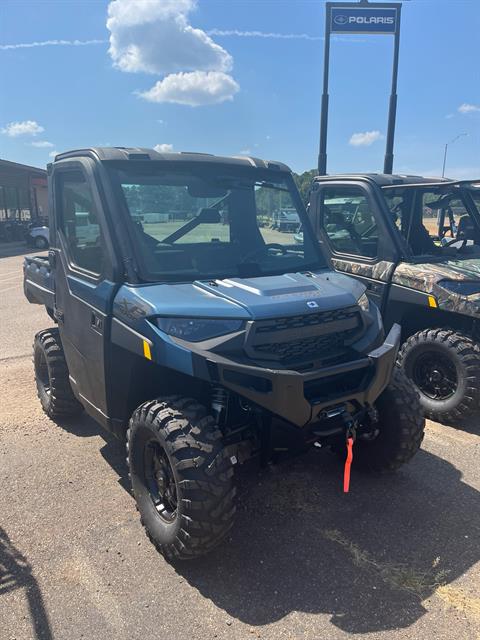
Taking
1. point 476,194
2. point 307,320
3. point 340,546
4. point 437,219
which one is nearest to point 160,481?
point 340,546

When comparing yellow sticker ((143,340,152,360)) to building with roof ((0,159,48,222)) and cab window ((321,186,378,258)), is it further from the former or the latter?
building with roof ((0,159,48,222))

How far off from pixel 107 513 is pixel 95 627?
918 millimetres

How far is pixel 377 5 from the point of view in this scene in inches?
373

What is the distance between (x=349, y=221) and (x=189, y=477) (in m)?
3.75

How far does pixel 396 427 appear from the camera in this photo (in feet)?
11.2

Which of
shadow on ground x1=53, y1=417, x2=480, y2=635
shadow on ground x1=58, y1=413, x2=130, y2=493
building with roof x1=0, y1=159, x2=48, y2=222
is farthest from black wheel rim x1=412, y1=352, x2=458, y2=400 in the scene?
building with roof x1=0, y1=159, x2=48, y2=222

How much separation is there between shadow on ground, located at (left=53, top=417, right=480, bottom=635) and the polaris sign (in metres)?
8.40

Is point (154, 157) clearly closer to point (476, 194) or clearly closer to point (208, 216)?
point (208, 216)

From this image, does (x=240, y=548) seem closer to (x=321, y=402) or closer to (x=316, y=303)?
(x=321, y=402)

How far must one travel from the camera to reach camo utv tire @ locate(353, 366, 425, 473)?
3.41 m

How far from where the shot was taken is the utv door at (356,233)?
16.7 feet

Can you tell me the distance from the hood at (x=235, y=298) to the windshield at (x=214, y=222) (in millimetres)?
179

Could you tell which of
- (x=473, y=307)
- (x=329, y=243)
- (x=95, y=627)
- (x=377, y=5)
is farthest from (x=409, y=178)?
(x=377, y=5)

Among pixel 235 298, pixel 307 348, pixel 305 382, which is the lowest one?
pixel 305 382
